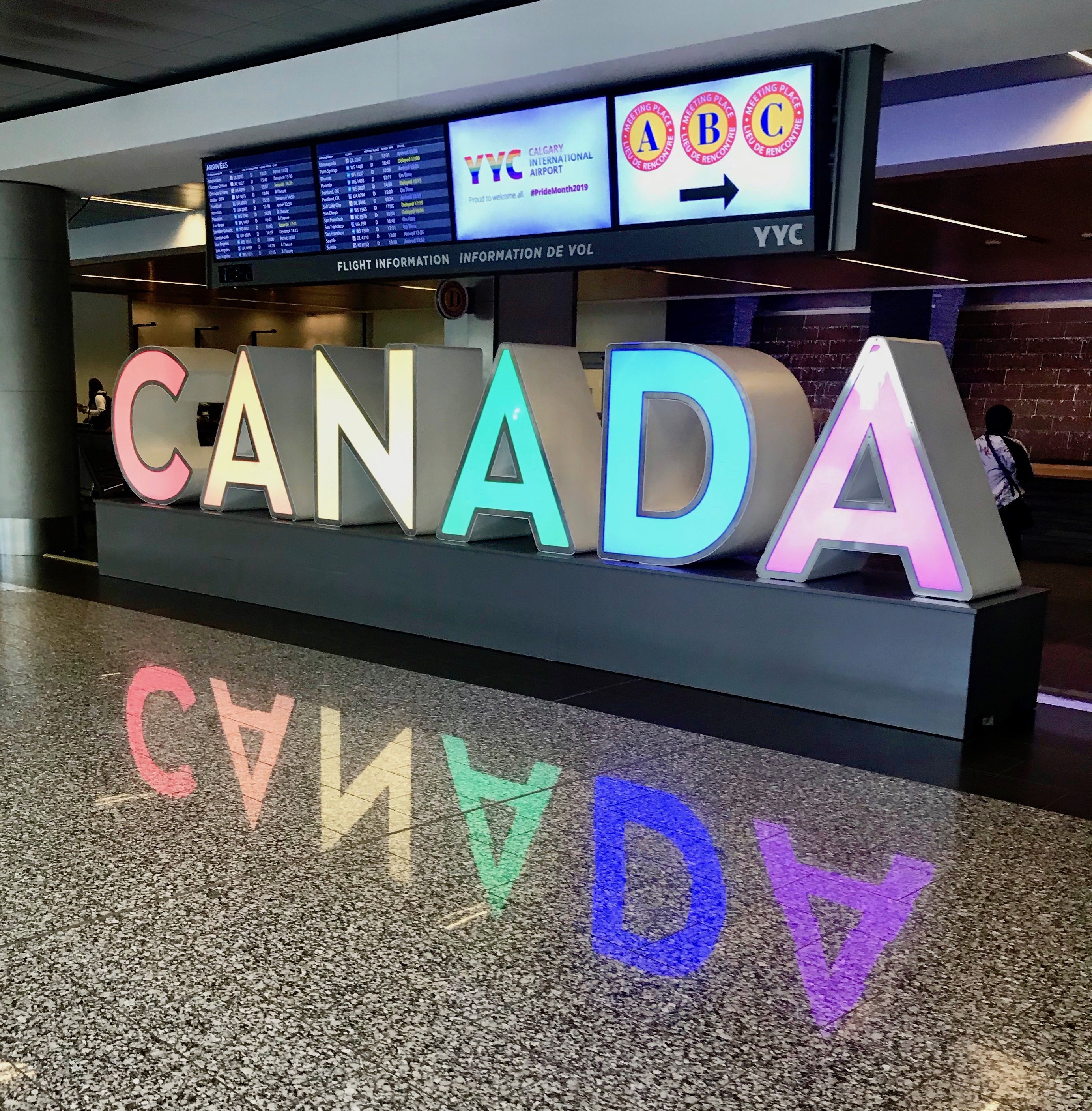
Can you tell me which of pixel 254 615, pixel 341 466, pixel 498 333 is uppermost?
pixel 498 333

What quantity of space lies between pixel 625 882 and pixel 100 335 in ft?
64.6

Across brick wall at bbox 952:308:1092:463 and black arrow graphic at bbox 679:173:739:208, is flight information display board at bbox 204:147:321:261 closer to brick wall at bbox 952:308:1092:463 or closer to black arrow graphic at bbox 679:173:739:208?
black arrow graphic at bbox 679:173:739:208

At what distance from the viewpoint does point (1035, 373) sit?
13727mm

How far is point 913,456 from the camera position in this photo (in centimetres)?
471

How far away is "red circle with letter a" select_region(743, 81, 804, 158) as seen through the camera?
16.0 feet

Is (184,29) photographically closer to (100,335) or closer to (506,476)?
(506,476)

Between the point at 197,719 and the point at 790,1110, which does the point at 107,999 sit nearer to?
the point at 790,1110

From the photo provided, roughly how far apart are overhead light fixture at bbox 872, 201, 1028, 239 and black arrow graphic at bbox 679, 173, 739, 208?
3.79 metres

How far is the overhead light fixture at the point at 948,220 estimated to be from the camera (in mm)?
8812

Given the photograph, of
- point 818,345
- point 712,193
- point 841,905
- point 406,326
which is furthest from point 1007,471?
point 406,326

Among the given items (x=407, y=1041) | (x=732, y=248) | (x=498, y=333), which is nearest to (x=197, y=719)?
(x=407, y=1041)

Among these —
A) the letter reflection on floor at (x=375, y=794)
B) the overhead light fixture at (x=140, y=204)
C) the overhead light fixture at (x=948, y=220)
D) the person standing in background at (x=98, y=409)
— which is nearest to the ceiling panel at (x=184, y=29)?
the overhead light fixture at (x=140, y=204)

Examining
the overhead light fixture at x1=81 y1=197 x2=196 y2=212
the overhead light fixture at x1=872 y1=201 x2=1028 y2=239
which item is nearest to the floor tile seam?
the overhead light fixture at x1=872 y1=201 x2=1028 y2=239

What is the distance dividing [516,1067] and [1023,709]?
11.8 feet
